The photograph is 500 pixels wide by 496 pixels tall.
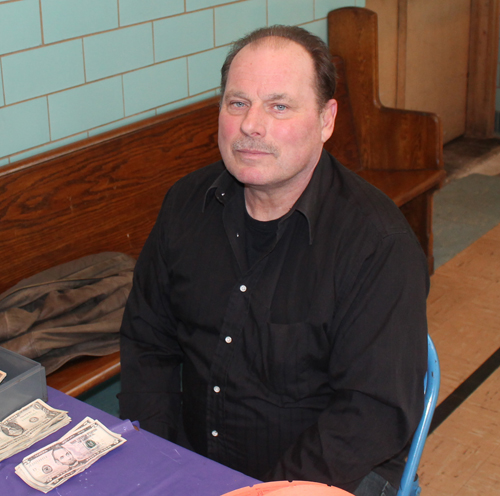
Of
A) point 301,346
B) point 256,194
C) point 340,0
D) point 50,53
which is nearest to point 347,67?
point 340,0

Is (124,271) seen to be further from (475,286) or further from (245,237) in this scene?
(475,286)

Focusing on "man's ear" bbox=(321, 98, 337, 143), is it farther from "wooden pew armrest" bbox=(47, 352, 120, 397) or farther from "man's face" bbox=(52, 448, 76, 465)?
"wooden pew armrest" bbox=(47, 352, 120, 397)

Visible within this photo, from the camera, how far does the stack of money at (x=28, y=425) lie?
1.39 m

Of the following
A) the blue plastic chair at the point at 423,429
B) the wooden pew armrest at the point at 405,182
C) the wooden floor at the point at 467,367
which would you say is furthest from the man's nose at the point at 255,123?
the wooden pew armrest at the point at 405,182

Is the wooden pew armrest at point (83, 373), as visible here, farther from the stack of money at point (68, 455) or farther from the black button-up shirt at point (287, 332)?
the stack of money at point (68, 455)

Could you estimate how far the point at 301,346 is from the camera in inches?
64.0

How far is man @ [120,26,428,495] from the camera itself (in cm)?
154

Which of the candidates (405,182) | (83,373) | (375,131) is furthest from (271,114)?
(375,131)

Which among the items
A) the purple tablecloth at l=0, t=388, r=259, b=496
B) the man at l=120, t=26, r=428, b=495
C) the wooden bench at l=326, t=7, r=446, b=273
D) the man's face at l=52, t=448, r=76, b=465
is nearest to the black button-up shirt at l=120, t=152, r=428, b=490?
the man at l=120, t=26, r=428, b=495

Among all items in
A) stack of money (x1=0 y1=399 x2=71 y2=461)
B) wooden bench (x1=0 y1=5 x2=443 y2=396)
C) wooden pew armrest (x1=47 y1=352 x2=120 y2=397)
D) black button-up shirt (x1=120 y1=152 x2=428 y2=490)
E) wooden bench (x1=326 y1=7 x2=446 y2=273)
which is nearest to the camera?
stack of money (x1=0 y1=399 x2=71 y2=461)

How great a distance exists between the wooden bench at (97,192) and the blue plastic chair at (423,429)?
3.35 feet

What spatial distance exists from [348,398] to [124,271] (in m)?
1.27

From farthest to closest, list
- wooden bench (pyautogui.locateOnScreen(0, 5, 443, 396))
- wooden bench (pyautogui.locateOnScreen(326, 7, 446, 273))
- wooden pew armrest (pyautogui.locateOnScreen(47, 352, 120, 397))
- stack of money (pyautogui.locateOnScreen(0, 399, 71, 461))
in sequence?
wooden bench (pyautogui.locateOnScreen(326, 7, 446, 273)) → wooden bench (pyautogui.locateOnScreen(0, 5, 443, 396)) → wooden pew armrest (pyautogui.locateOnScreen(47, 352, 120, 397)) → stack of money (pyautogui.locateOnScreen(0, 399, 71, 461))

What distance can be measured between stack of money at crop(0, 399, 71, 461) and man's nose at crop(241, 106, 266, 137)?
698 millimetres
